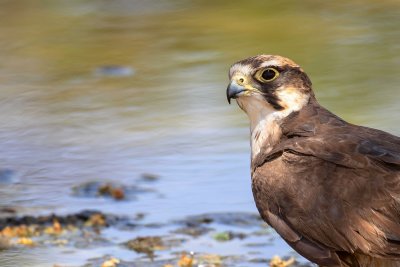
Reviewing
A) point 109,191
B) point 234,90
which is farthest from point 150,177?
point 234,90

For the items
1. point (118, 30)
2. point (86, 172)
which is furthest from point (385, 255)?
point (118, 30)

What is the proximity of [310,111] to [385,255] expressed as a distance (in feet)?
3.04

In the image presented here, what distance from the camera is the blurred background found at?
8258 mm

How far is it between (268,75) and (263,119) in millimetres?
212

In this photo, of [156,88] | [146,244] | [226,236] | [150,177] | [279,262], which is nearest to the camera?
[279,262]

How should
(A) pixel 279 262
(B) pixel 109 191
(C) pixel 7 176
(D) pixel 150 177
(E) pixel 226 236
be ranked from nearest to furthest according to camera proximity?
(A) pixel 279 262 → (E) pixel 226 236 → (B) pixel 109 191 → (D) pixel 150 177 → (C) pixel 7 176

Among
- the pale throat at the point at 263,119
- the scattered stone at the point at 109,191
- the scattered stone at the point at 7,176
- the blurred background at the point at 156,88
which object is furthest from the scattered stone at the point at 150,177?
the pale throat at the point at 263,119

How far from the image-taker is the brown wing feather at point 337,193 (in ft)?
19.2

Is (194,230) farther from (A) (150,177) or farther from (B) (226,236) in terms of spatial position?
(A) (150,177)

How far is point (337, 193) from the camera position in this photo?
19.5ft

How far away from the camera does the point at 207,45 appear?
11.5 metres

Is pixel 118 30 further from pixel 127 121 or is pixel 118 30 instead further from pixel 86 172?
pixel 86 172

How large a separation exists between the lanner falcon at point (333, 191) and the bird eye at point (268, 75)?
26cm

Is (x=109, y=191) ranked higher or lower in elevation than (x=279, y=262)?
higher
